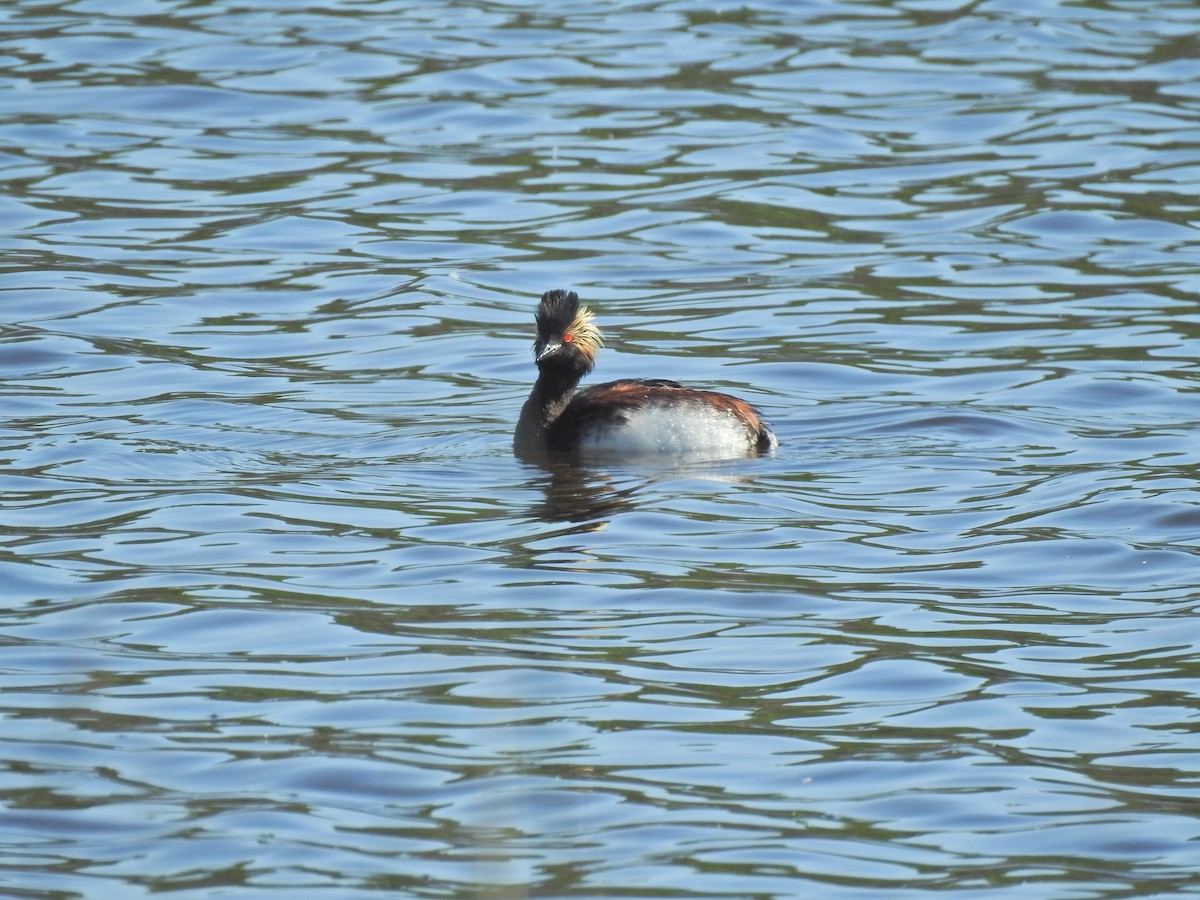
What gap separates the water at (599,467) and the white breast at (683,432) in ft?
1.07

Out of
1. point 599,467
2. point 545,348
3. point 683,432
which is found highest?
point 545,348

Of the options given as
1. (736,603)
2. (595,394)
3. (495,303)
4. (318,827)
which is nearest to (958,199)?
(495,303)

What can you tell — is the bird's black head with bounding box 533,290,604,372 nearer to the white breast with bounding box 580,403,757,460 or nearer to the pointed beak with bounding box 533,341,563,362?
the pointed beak with bounding box 533,341,563,362

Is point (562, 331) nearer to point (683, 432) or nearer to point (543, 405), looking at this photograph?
point (543, 405)

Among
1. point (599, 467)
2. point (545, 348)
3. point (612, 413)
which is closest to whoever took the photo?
point (599, 467)

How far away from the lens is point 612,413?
42.2 feet

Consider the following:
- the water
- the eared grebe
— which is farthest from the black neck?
the water

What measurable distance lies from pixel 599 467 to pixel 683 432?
1.79 feet

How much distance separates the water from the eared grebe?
1.03 feet

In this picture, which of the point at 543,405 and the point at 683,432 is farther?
the point at 543,405

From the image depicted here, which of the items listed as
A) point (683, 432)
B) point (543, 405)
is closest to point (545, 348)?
point (543, 405)

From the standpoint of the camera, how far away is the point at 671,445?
12766 mm

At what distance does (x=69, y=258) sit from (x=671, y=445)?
6557mm

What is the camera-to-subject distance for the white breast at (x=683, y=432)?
12641 millimetres
